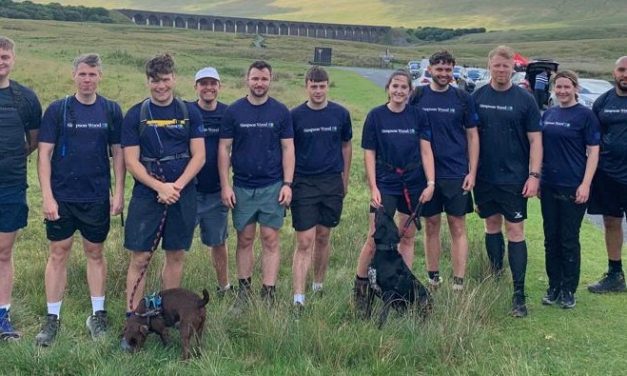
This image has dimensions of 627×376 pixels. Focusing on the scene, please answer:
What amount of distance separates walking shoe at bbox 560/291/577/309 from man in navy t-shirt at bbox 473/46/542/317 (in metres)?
0.44

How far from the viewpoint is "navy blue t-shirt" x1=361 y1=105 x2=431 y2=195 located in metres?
5.66

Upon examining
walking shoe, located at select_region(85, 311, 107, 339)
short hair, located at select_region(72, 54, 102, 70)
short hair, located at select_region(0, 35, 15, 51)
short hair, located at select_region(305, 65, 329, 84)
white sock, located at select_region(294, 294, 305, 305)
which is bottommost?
walking shoe, located at select_region(85, 311, 107, 339)

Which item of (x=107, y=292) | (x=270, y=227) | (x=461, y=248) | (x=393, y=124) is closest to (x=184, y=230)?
(x=270, y=227)

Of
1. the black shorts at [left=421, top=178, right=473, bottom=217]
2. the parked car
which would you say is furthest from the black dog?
the parked car

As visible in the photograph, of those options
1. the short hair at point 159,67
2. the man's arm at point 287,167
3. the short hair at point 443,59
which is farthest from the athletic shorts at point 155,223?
the short hair at point 443,59

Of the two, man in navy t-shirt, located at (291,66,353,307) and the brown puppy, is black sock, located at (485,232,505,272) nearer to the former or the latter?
man in navy t-shirt, located at (291,66,353,307)

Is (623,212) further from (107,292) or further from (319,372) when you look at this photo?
(107,292)

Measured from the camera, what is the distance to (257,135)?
18.1ft

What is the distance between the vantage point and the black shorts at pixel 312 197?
5719 millimetres

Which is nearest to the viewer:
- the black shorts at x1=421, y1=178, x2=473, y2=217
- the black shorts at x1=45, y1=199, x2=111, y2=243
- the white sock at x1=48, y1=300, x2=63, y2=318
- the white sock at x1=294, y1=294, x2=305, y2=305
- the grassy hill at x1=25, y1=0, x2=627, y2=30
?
the black shorts at x1=45, y1=199, x2=111, y2=243

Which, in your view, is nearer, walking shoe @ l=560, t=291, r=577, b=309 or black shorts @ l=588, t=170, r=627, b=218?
walking shoe @ l=560, t=291, r=577, b=309

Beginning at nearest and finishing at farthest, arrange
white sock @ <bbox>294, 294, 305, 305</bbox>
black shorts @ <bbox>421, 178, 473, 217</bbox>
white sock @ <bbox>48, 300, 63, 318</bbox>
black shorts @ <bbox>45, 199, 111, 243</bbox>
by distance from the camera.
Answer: black shorts @ <bbox>45, 199, 111, 243</bbox>, white sock @ <bbox>48, 300, 63, 318</bbox>, white sock @ <bbox>294, 294, 305, 305</bbox>, black shorts @ <bbox>421, 178, 473, 217</bbox>

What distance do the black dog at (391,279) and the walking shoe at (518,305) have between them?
90 cm

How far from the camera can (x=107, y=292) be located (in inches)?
235
